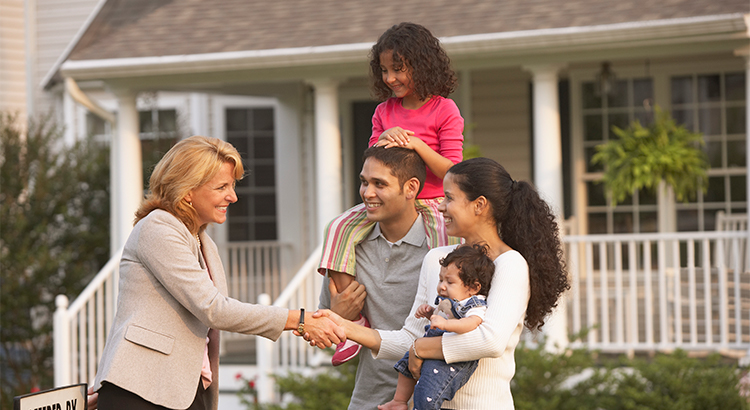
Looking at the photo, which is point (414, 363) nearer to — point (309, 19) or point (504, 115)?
point (309, 19)

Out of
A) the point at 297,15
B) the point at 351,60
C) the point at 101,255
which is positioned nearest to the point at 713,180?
the point at 351,60

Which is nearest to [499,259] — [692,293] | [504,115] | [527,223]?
[527,223]

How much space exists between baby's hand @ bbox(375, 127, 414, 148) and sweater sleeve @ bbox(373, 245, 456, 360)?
0.44m

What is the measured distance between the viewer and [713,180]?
892 cm

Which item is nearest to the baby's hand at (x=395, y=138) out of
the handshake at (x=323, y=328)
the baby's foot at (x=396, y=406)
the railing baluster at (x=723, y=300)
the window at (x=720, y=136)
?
the handshake at (x=323, y=328)

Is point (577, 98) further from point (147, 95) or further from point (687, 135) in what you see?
point (147, 95)

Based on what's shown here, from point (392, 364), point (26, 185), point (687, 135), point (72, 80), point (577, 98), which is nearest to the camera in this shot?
point (392, 364)

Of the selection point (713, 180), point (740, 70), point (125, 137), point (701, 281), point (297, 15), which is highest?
point (297, 15)

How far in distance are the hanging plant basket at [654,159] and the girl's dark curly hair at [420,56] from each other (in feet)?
15.3

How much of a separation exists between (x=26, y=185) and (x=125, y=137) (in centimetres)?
245

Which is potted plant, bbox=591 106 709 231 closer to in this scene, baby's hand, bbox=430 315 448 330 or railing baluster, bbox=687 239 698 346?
railing baluster, bbox=687 239 698 346

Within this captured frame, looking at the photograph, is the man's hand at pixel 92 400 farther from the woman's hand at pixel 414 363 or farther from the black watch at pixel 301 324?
the woman's hand at pixel 414 363

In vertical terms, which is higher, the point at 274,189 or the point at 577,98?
the point at 577,98

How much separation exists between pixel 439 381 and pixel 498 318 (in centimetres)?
29
